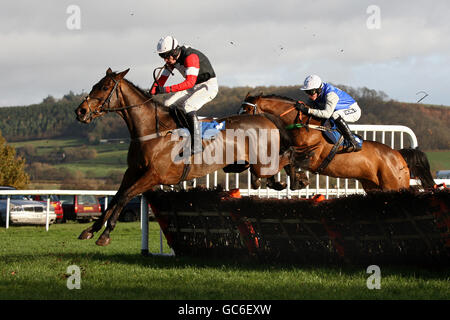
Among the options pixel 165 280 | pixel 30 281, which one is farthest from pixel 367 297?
pixel 30 281

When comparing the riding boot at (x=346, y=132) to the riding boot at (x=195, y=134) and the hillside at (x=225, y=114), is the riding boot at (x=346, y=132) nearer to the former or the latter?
the hillside at (x=225, y=114)

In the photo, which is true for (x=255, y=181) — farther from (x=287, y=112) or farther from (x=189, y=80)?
(x=189, y=80)

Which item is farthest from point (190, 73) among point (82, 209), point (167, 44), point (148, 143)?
point (82, 209)

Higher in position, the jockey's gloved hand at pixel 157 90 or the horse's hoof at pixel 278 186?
the jockey's gloved hand at pixel 157 90

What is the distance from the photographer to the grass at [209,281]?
17.8ft

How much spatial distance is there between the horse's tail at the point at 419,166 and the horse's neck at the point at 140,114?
14.1 ft

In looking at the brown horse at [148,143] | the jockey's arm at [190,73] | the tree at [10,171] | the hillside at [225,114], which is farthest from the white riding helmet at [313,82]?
the tree at [10,171]

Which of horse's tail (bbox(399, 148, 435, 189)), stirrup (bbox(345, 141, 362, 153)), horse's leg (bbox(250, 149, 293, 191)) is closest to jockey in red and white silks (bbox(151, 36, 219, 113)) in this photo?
horse's leg (bbox(250, 149, 293, 191))

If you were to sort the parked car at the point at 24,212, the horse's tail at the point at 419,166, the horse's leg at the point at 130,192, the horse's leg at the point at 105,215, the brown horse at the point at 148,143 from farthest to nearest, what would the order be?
→ the parked car at the point at 24,212 → the horse's tail at the point at 419,166 → the brown horse at the point at 148,143 → the horse's leg at the point at 130,192 → the horse's leg at the point at 105,215

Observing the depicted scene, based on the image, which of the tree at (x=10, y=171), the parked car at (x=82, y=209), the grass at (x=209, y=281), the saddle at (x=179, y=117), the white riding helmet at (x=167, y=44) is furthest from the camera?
the tree at (x=10, y=171)

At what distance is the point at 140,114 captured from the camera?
26.3ft

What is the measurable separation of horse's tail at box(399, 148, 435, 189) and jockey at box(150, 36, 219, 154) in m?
3.72

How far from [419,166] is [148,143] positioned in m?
4.77
